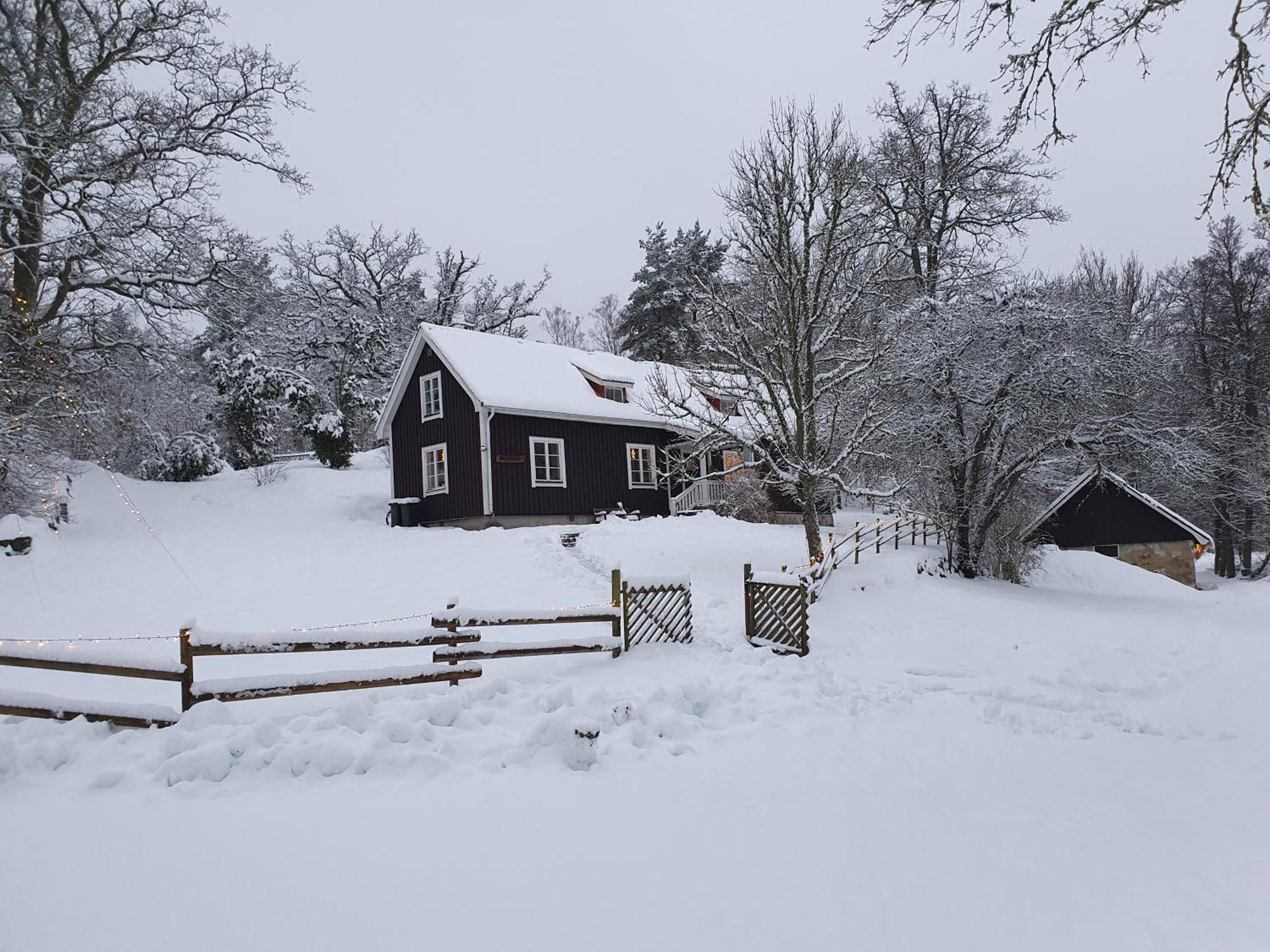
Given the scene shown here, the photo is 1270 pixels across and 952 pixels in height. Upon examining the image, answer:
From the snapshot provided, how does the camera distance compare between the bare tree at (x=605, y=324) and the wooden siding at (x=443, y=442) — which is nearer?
the wooden siding at (x=443, y=442)

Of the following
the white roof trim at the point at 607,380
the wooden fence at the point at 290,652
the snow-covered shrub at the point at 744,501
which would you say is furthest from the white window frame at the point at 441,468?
the wooden fence at the point at 290,652

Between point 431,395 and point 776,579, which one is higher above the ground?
point 431,395

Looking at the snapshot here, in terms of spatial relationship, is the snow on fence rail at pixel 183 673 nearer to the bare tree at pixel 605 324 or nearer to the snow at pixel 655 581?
the snow at pixel 655 581

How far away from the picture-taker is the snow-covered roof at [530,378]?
2241cm

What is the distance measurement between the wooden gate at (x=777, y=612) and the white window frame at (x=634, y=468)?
1442 cm

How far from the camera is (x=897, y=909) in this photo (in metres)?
4.01

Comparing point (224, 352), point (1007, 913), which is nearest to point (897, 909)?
point (1007, 913)

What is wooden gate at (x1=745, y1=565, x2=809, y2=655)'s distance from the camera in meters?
10.9

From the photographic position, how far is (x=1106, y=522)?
25125 millimetres

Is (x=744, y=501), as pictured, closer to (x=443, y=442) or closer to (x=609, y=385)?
(x=609, y=385)

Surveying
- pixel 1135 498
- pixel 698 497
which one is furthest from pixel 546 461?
pixel 1135 498

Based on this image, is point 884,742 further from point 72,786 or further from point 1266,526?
point 1266,526

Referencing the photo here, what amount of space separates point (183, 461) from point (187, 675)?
25712mm

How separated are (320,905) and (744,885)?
8.16 feet
